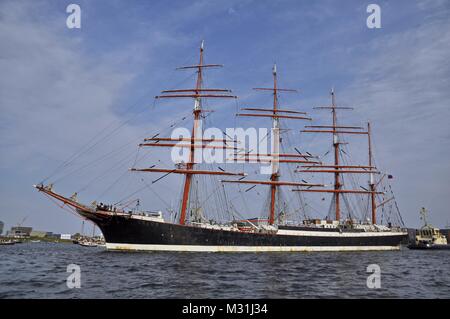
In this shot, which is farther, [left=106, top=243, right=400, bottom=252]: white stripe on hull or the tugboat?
the tugboat

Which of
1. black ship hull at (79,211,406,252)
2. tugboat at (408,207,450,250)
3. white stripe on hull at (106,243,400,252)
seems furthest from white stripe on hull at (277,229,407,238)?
tugboat at (408,207,450,250)

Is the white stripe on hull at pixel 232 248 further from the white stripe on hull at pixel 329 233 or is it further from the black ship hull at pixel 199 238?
the white stripe on hull at pixel 329 233

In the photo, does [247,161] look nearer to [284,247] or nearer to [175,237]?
[284,247]

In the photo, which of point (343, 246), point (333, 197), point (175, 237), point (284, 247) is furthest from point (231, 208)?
point (333, 197)

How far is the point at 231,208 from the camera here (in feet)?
180

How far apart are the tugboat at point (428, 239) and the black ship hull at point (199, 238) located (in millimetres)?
44984

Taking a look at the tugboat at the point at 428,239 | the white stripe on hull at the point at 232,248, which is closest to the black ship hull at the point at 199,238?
the white stripe on hull at the point at 232,248

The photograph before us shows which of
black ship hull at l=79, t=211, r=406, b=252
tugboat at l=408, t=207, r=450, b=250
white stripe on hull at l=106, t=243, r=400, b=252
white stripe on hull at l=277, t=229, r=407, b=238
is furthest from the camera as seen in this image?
tugboat at l=408, t=207, r=450, b=250

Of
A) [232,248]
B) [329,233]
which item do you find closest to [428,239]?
[329,233]

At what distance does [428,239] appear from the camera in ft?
327

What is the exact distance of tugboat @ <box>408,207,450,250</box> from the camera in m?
96.0

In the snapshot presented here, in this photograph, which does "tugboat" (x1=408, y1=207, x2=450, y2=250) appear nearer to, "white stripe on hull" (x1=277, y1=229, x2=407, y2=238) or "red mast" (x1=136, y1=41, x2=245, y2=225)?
"white stripe on hull" (x1=277, y1=229, x2=407, y2=238)

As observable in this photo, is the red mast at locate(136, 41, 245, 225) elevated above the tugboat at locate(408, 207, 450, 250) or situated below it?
above

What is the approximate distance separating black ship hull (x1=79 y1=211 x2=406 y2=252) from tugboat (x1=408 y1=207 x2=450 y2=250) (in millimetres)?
44984
